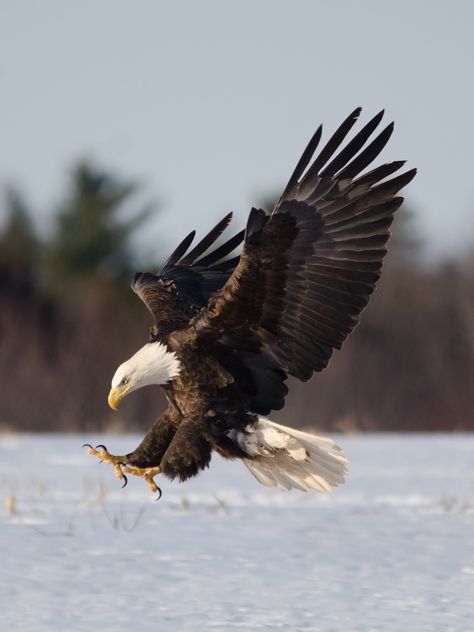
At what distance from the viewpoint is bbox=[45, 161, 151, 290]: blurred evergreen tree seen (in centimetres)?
2603

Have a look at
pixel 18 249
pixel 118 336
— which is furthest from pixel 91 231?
pixel 118 336

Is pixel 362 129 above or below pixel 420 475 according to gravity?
above

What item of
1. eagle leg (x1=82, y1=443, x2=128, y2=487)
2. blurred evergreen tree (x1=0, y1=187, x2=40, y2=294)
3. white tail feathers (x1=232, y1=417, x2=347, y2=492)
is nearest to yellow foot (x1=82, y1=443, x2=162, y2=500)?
eagle leg (x1=82, y1=443, x2=128, y2=487)

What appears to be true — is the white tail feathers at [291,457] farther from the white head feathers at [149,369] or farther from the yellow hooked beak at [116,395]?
the yellow hooked beak at [116,395]

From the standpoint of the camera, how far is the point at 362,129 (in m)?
4.96

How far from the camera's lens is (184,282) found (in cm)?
620

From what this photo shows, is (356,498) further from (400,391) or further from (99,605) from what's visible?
(400,391)

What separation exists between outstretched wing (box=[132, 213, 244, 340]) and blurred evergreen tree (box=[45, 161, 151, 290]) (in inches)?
744

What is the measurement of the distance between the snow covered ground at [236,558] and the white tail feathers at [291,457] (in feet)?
0.99

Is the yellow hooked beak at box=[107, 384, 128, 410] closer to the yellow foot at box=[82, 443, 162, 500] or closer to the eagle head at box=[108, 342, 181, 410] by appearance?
the eagle head at box=[108, 342, 181, 410]

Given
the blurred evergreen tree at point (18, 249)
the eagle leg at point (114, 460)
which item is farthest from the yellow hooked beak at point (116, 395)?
the blurred evergreen tree at point (18, 249)

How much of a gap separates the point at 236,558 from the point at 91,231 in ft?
72.5

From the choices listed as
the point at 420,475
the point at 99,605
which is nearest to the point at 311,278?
the point at 99,605

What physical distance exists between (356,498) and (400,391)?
11088 millimetres
